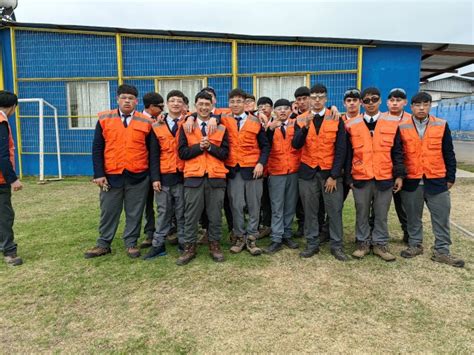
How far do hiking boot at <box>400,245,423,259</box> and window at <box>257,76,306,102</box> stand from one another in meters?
6.08

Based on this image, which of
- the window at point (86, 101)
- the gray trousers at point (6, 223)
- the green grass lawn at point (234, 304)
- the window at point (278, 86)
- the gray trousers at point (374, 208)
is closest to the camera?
the green grass lawn at point (234, 304)

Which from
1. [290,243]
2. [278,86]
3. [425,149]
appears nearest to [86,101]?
[278,86]

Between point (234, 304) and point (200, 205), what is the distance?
123 cm

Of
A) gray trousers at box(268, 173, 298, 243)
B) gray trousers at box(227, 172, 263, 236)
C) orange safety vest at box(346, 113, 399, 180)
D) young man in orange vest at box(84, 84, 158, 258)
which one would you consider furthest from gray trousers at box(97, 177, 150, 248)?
orange safety vest at box(346, 113, 399, 180)

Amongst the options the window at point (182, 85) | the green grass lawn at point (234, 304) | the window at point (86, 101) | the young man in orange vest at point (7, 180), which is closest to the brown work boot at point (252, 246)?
the green grass lawn at point (234, 304)

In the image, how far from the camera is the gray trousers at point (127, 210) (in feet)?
13.5

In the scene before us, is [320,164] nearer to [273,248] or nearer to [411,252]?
[273,248]

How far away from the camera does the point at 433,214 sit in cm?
399

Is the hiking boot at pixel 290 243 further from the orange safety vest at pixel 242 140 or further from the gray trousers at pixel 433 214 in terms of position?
the gray trousers at pixel 433 214

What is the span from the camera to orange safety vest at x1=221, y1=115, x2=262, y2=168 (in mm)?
4059

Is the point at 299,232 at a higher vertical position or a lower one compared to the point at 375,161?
lower

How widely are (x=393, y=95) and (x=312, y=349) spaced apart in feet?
9.37

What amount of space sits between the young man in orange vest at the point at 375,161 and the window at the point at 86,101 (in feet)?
26.6

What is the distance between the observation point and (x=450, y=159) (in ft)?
12.9
